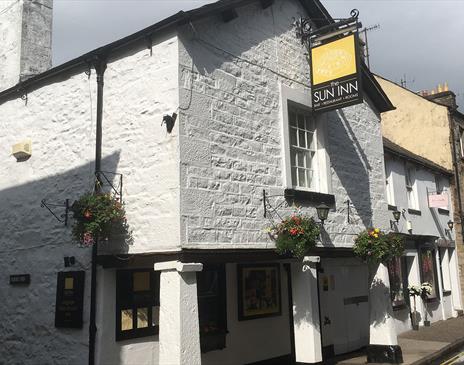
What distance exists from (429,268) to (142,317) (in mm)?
12074

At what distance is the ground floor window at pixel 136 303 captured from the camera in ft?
24.6

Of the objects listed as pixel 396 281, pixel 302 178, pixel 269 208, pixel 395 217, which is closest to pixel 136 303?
pixel 269 208

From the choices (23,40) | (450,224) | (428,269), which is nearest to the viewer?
(23,40)

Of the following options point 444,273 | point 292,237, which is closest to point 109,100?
point 292,237

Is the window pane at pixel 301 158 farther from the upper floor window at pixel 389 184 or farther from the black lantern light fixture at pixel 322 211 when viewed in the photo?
the upper floor window at pixel 389 184

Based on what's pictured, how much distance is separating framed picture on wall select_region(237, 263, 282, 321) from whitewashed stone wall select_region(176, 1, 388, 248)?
58.6 inches

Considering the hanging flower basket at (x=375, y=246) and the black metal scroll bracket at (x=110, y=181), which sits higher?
the black metal scroll bracket at (x=110, y=181)

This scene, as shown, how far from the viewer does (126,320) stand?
7.54m

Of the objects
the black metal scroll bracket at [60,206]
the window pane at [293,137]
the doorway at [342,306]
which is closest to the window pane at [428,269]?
the doorway at [342,306]

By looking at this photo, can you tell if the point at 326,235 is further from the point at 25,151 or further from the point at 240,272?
the point at 25,151

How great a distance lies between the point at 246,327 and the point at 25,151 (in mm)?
5055

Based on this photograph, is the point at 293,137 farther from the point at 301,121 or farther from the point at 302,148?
the point at 301,121

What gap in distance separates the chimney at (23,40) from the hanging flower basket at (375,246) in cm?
693

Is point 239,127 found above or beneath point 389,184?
beneath
